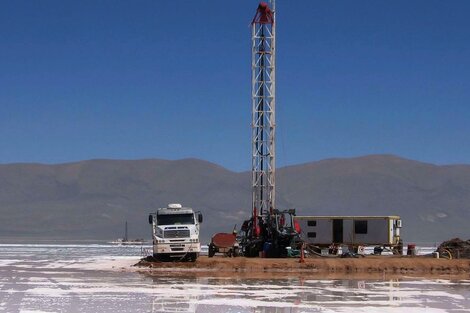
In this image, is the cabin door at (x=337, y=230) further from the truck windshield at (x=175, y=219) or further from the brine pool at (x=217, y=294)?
the brine pool at (x=217, y=294)

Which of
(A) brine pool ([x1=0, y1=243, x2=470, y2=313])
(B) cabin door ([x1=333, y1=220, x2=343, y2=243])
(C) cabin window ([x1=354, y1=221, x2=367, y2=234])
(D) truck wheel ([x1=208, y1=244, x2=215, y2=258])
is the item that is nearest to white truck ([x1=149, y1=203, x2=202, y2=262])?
(A) brine pool ([x1=0, y1=243, x2=470, y2=313])

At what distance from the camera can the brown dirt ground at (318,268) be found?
133 feet

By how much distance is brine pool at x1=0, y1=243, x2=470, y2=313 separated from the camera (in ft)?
84.3

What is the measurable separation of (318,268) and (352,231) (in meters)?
13.4

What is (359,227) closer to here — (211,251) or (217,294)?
(211,251)

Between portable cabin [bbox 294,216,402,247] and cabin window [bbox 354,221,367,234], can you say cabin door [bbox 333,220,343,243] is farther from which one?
cabin window [bbox 354,221,367,234]

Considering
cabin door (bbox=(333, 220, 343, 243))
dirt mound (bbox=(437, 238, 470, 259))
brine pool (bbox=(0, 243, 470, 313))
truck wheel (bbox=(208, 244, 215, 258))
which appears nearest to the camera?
brine pool (bbox=(0, 243, 470, 313))

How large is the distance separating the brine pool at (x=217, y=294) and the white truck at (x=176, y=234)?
350 cm

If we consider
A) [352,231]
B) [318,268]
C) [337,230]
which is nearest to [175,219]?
[318,268]

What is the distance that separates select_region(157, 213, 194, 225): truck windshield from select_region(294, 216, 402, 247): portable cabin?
1248cm

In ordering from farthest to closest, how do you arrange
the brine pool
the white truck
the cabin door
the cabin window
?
the cabin door < the cabin window < the white truck < the brine pool

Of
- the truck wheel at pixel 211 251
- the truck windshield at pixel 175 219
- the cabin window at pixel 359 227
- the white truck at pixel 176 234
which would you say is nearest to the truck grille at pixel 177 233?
the white truck at pixel 176 234

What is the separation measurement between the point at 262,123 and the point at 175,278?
792 inches

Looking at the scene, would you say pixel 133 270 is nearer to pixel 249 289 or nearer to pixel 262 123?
pixel 249 289
